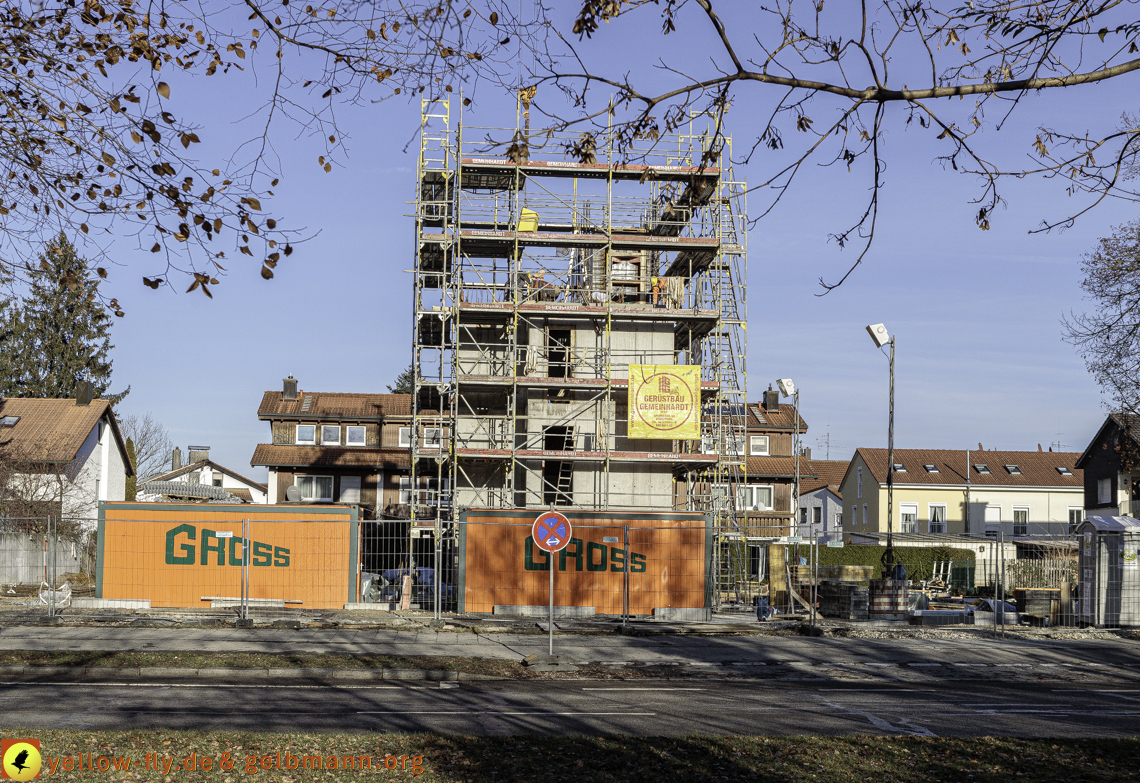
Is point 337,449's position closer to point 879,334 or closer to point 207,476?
point 207,476

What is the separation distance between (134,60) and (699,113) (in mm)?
4088

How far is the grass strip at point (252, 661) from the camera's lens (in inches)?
598

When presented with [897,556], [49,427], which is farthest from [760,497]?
[49,427]

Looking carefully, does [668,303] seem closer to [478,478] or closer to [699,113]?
[478,478]

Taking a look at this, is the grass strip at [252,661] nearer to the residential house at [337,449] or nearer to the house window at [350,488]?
the residential house at [337,449]

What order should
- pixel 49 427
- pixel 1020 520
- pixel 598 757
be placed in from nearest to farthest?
pixel 598 757 → pixel 49 427 → pixel 1020 520

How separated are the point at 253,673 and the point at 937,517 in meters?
59.3

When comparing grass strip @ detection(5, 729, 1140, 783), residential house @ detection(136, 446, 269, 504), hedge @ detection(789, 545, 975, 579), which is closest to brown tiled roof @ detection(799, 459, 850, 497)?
hedge @ detection(789, 545, 975, 579)

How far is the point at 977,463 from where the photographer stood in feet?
231

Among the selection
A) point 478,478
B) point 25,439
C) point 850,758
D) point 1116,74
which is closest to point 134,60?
point 1116,74

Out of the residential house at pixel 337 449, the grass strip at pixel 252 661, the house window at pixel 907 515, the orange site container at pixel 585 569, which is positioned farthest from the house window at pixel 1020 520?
the grass strip at pixel 252 661

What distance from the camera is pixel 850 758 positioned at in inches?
349

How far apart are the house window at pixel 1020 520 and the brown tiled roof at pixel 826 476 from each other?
485 inches

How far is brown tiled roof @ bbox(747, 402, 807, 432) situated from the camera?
6119 cm
